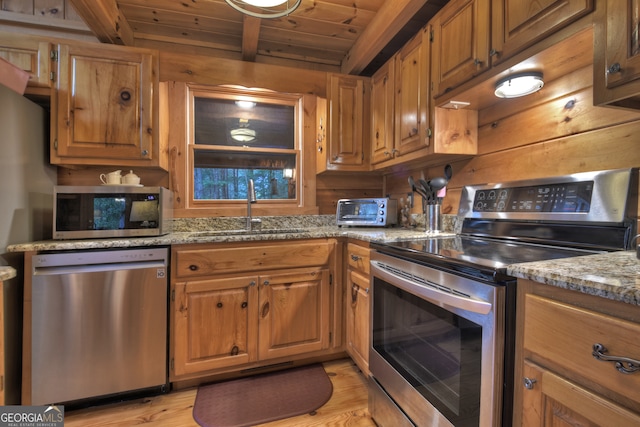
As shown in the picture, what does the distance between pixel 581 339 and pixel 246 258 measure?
150 cm

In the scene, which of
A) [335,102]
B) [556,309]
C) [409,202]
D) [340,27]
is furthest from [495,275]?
[340,27]

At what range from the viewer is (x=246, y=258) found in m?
1.74

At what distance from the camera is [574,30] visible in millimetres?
921

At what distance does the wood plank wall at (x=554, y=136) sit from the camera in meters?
1.06

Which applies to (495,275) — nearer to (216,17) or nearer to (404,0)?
(404,0)

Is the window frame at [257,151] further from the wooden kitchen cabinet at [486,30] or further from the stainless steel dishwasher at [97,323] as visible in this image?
the wooden kitchen cabinet at [486,30]

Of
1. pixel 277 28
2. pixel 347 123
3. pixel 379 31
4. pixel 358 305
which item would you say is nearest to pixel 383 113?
pixel 347 123

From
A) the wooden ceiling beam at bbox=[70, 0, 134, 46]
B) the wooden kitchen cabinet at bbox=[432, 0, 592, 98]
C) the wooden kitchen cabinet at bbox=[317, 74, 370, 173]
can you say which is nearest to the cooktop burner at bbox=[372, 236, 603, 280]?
the wooden kitchen cabinet at bbox=[432, 0, 592, 98]

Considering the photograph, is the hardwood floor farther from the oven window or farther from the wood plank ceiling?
the wood plank ceiling

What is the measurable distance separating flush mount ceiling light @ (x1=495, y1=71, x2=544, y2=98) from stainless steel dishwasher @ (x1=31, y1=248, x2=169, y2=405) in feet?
6.14

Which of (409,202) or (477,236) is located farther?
(409,202)

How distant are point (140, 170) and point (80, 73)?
654 millimetres

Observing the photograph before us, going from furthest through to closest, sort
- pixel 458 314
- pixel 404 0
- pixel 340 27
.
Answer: pixel 340 27 → pixel 404 0 → pixel 458 314

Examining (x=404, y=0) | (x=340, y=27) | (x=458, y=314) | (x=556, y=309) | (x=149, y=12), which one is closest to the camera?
(x=556, y=309)
